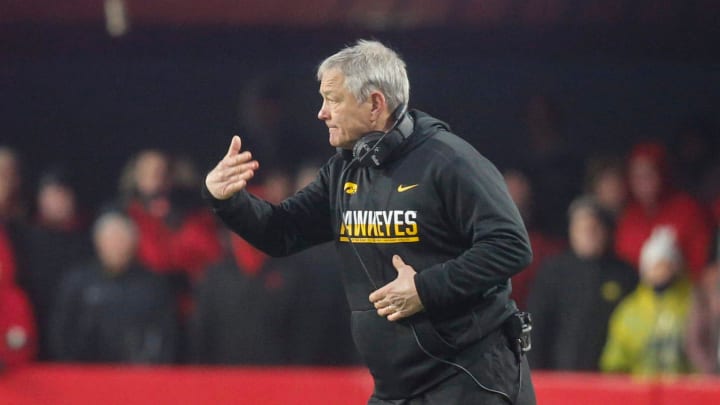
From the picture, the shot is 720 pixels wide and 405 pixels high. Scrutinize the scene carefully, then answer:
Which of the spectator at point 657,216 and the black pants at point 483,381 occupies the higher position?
the spectator at point 657,216

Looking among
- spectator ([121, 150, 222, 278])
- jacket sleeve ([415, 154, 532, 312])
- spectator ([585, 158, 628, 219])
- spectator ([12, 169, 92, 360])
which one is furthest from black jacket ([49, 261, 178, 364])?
jacket sleeve ([415, 154, 532, 312])

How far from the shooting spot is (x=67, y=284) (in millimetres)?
8188

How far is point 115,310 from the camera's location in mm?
8031

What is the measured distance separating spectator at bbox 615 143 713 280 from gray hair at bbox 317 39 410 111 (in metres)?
4.18

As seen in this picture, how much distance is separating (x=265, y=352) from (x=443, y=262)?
12.5ft

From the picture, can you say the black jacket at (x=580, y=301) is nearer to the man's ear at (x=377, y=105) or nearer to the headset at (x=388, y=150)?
the headset at (x=388, y=150)

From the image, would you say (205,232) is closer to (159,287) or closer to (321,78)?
(159,287)

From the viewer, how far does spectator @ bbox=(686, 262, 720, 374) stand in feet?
24.7

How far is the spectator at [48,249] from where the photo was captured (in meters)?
8.45

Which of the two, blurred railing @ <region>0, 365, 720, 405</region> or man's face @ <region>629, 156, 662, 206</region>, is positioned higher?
man's face @ <region>629, 156, 662, 206</region>

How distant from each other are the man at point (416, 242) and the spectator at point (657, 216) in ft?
13.5

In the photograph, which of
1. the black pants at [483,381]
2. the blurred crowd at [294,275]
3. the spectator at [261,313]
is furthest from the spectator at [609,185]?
the black pants at [483,381]

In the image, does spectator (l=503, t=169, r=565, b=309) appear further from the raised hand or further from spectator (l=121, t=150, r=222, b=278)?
the raised hand

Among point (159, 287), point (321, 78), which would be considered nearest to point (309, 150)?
point (159, 287)
